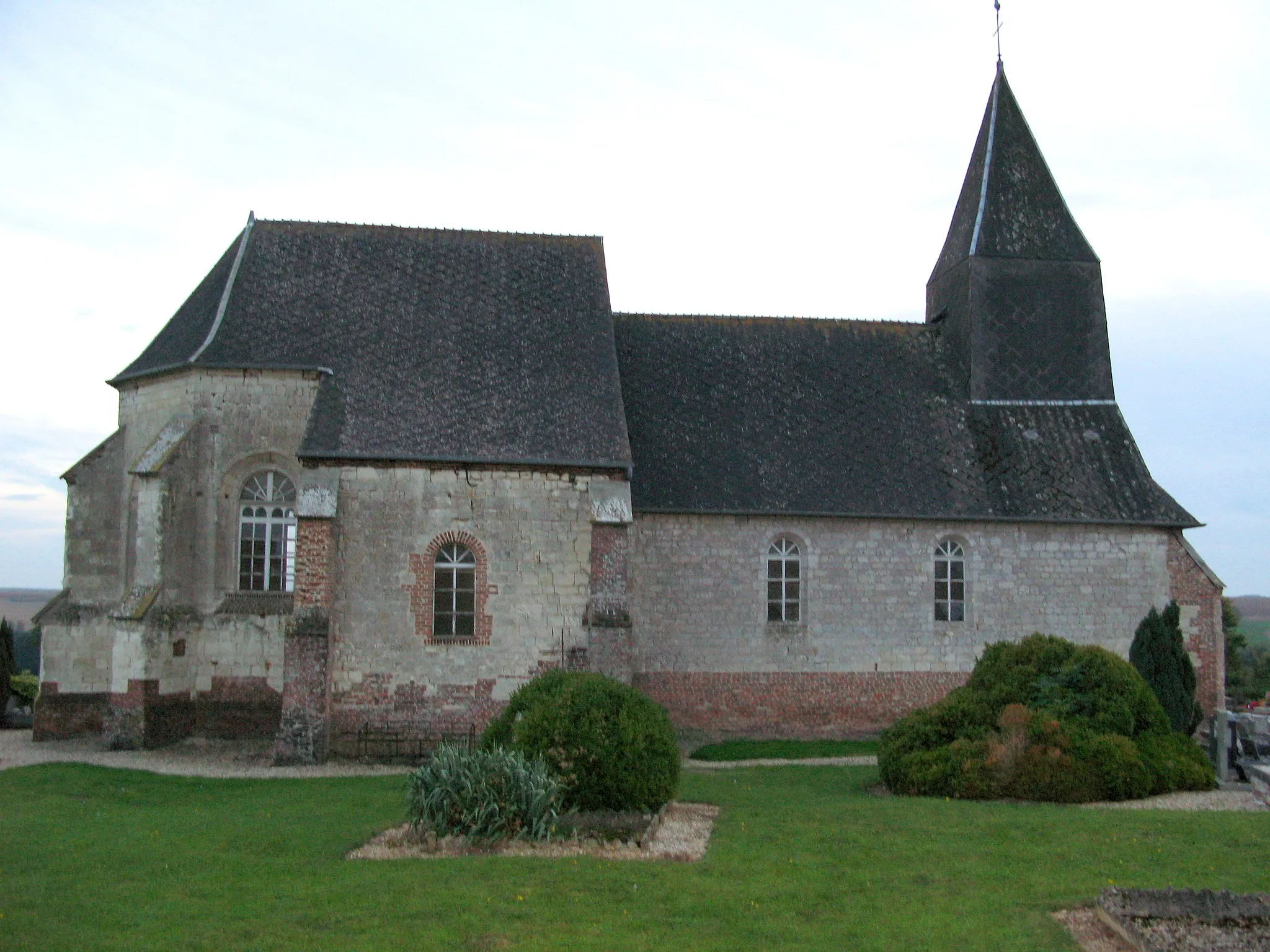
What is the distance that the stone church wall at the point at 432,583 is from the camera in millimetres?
18672

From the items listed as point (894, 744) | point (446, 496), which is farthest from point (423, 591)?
point (894, 744)

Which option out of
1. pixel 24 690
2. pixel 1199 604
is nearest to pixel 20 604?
pixel 24 690

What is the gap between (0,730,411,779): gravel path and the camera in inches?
671

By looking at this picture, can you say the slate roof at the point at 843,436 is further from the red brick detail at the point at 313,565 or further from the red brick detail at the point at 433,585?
the red brick detail at the point at 313,565

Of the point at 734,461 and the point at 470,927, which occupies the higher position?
the point at 734,461

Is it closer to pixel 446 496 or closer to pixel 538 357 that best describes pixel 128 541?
pixel 446 496

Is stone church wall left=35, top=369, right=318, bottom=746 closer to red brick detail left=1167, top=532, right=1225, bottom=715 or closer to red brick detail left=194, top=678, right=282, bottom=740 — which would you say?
red brick detail left=194, top=678, right=282, bottom=740

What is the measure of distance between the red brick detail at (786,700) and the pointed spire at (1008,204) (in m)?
9.50

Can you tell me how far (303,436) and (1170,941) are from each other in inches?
603

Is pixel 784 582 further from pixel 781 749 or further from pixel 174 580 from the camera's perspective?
pixel 174 580

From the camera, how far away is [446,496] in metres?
19.0

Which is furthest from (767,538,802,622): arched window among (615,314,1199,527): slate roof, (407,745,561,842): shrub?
(407,745,561,842): shrub

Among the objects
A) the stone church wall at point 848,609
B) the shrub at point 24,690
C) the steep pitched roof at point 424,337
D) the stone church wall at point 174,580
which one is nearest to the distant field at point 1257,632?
the stone church wall at point 848,609

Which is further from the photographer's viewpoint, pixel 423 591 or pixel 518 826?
pixel 423 591
